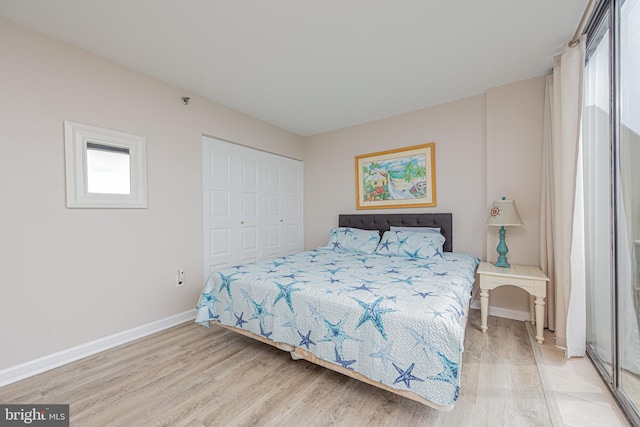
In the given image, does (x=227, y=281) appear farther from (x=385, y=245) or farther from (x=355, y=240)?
(x=385, y=245)

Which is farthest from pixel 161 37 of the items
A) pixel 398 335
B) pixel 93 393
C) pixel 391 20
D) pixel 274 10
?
pixel 398 335

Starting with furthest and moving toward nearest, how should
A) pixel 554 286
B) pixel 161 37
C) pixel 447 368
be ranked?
pixel 554 286, pixel 161 37, pixel 447 368

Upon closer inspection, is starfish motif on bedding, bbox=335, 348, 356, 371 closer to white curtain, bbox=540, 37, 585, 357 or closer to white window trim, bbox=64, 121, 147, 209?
white curtain, bbox=540, 37, 585, 357

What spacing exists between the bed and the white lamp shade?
49 cm

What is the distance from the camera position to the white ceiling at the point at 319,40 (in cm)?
172

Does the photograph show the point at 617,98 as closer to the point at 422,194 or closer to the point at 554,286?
the point at 554,286

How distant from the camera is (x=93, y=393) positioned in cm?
166

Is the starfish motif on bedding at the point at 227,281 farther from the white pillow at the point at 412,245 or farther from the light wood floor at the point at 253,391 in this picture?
the white pillow at the point at 412,245

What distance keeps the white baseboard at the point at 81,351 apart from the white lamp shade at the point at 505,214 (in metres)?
3.35

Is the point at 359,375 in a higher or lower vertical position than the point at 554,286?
lower

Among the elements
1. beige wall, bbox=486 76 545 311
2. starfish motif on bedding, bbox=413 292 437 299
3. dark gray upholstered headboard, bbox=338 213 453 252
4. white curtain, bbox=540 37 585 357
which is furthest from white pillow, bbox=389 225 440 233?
starfish motif on bedding, bbox=413 292 437 299

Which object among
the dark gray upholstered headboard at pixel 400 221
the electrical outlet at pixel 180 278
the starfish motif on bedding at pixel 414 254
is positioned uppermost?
the dark gray upholstered headboard at pixel 400 221

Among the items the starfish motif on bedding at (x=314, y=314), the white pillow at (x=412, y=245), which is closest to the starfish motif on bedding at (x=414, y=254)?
the white pillow at (x=412, y=245)

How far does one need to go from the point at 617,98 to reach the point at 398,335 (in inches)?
74.9
